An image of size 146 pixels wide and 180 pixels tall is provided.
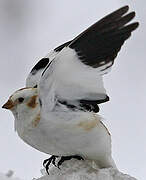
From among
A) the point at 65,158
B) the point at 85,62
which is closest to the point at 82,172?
the point at 65,158

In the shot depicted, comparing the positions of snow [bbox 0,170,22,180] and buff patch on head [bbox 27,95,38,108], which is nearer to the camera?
buff patch on head [bbox 27,95,38,108]

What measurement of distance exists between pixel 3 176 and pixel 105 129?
1.88ft

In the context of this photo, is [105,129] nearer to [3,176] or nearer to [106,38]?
[106,38]

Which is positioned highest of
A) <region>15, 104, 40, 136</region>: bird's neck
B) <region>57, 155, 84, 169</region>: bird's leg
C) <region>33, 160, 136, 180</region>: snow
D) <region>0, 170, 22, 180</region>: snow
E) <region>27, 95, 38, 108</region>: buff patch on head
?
<region>27, 95, 38, 108</region>: buff patch on head

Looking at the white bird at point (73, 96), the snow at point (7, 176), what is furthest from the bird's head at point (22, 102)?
the snow at point (7, 176)

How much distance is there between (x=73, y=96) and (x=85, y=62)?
5 centimetres

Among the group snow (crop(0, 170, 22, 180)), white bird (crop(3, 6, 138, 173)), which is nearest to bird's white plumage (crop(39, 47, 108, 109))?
white bird (crop(3, 6, 138, 173))

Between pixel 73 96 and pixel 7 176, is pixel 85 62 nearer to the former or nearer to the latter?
pixel 73 96

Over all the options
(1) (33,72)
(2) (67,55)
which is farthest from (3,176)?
(2) (67,55)

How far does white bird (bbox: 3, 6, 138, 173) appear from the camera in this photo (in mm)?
776

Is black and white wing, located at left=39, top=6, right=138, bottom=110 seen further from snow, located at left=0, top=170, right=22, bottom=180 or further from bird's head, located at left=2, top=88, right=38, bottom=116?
snow, located at left=0, top=170, right=22, bottom=180

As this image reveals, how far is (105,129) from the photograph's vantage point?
2.68ft

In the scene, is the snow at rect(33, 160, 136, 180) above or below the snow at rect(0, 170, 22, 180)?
above

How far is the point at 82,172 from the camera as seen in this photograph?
800 millimetres
